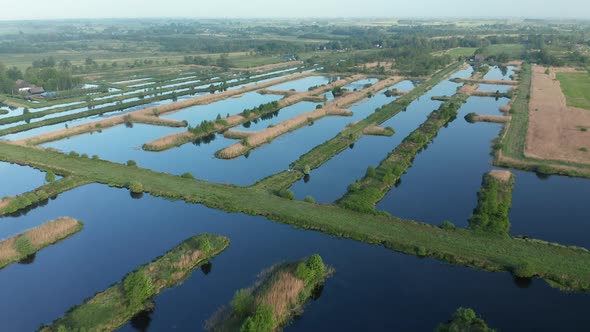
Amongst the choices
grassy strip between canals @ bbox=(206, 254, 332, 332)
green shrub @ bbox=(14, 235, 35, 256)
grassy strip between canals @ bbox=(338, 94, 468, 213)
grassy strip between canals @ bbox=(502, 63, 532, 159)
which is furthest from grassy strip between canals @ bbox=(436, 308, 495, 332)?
grassy strip between canals @ bbox=(502, 63, 532, 159)

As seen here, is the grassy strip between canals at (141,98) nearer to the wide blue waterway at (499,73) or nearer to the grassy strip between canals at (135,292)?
the grassy strip between canals at (135,292)

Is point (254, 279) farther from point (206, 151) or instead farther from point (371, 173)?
point (206, 151)

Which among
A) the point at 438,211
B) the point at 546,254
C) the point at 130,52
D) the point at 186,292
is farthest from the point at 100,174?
the point at 130,52

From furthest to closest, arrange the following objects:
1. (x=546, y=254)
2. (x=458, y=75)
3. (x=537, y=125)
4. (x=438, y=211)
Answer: (x=458, y=75)
(x=537, y=125)
(x=438, y=211)
(x=546, y=254)

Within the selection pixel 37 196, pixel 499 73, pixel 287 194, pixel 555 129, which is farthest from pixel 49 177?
pixel 499 73

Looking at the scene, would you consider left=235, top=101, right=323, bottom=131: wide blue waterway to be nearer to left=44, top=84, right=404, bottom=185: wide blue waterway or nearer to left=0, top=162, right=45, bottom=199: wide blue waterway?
left=44, top=84, right=404, bottom=185: wide blue waterway

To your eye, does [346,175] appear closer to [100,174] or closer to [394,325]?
[394,325]
